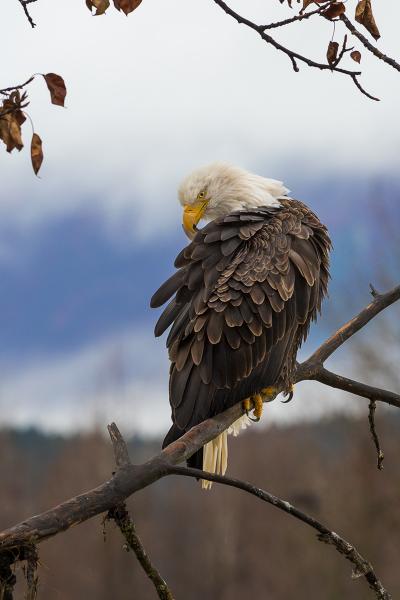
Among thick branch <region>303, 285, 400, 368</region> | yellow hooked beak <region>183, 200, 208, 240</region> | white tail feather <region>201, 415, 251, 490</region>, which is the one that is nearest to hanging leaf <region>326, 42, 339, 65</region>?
thick branch <region>303, 285, 400, 368</region>

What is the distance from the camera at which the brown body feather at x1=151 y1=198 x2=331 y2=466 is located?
510 centimetres

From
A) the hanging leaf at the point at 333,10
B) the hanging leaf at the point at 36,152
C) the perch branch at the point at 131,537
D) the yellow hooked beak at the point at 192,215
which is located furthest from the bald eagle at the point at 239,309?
the hanging leaf at the point at 36,152

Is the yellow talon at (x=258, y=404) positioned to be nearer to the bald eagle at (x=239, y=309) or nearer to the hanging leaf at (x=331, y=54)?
the bald eagle at (x=239, y=309)

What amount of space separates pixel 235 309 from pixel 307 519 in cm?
161

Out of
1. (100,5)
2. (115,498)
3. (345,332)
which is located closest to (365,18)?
(100,5)

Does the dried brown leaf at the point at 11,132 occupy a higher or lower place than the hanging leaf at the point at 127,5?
lower

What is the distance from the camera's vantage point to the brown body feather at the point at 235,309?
5098 mm

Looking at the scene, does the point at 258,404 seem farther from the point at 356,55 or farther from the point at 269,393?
the point at 356,55

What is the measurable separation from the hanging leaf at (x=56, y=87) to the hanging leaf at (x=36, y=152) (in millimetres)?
178

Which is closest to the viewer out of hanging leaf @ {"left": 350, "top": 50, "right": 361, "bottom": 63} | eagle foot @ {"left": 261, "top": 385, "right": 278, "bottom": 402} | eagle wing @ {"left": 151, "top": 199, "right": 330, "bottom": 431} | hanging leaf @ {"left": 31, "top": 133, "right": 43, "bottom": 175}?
hanging leaf @ {"left": 31, "top": 133, "right": 43, "bottom": 175}

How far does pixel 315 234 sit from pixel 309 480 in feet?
107

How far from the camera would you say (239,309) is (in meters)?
5.14

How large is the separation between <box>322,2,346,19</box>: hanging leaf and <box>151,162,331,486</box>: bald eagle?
1.49 meters

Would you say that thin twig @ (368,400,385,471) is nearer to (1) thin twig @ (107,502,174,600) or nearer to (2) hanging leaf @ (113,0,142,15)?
(1) thin twig @ (107,502,174,600)
